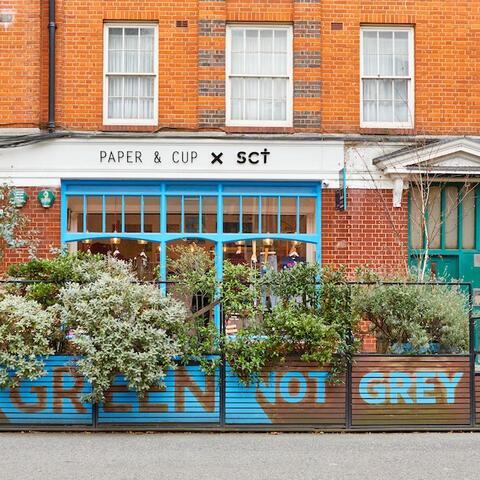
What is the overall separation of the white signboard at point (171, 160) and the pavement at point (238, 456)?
6.95 metres

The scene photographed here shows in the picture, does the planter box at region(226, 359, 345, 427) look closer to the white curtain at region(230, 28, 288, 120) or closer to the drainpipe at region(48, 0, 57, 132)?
the white curtain at region(230, 28, 288, 120)

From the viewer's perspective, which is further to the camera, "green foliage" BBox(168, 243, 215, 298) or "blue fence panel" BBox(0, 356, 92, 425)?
"green foliage" BBox(168, 243, 215, 298)

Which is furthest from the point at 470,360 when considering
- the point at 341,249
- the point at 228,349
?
the point at 341,249

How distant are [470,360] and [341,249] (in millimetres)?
6075

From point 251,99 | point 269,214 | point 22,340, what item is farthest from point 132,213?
point 22,340

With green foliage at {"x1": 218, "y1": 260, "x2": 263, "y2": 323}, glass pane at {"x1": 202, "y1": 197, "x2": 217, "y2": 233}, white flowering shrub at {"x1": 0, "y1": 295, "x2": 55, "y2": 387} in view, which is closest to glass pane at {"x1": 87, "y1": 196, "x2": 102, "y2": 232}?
glass pane at {"x1": 202, "y1": 197, "x2": 217, "y2": 233}

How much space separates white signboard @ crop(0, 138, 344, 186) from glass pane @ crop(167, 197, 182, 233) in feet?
1.65

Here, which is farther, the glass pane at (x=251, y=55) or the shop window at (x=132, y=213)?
the glass pane at (x=251, y=55)

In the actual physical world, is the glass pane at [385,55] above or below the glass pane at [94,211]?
above

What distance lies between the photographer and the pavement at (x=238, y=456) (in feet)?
27.5

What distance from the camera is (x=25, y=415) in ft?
34.8

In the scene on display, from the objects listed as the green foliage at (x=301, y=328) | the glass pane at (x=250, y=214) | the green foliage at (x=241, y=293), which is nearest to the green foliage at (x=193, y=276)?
the green foliage at (x=241, y=293)

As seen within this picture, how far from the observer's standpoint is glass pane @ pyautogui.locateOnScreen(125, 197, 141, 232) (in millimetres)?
16797

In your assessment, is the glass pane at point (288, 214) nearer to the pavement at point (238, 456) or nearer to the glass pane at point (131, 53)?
the glass pane at point (131, 53)
